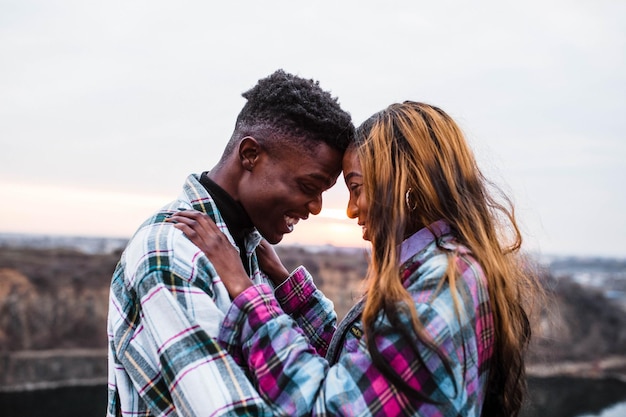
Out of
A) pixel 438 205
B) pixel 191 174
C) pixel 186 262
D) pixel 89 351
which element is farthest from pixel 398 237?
pixel 89 351

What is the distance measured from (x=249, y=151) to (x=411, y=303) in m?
0.87

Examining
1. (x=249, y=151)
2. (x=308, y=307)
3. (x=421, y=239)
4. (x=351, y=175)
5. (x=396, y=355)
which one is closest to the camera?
(x=396, y=355)

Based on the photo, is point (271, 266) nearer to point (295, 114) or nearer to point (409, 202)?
point (295, 114)

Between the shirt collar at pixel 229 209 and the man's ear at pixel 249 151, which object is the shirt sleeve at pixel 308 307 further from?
the man's ear at pixel 249 151

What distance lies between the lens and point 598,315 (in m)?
44.7

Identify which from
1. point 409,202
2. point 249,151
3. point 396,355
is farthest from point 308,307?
point 396,355

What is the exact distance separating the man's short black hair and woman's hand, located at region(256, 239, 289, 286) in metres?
0.54

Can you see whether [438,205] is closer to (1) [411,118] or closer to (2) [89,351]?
(1) [411,118]

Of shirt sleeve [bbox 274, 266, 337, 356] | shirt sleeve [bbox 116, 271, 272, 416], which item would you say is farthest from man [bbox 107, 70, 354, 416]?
shirt sleeve [bbox 274, 266, 337, 356]

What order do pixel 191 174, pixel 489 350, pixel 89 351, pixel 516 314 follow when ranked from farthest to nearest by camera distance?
pixel 89 351 → pixel 191 174 → pixel 516 314 → pixel 489 350

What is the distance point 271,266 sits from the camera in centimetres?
253

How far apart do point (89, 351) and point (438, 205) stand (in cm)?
3694

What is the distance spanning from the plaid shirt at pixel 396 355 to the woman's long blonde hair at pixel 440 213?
2.1 inches

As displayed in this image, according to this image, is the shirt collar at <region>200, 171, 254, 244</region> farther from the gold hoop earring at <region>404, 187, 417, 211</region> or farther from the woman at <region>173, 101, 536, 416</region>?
the gold hoop earring at <region>404, 187, 417, 211</region>
